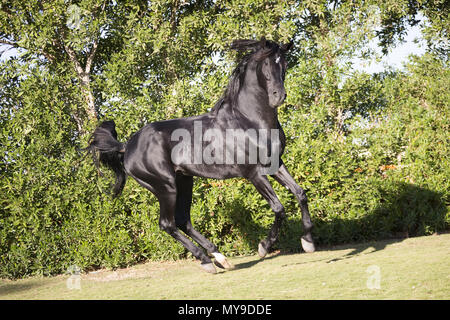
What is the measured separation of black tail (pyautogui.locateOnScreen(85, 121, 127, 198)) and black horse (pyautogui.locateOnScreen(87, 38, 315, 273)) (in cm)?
28

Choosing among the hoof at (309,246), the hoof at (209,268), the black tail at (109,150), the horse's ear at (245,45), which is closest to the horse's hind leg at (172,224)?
the hoof at (209,268)

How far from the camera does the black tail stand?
6.57 m

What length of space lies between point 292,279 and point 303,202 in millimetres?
927

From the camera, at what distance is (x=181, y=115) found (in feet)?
29.0

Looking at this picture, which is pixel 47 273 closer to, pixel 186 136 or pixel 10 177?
pixel 10 177

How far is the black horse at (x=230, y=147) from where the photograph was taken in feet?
17.7

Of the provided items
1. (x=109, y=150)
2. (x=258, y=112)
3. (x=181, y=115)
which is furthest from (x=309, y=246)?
(x=181, y=115)

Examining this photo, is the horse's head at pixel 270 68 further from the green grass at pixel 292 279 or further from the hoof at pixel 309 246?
the green grass at pixel 292 279

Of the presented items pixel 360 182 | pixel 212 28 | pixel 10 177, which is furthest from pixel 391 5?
pixel 10 177

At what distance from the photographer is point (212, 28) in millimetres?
10000

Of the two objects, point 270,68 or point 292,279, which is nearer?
point 292,279

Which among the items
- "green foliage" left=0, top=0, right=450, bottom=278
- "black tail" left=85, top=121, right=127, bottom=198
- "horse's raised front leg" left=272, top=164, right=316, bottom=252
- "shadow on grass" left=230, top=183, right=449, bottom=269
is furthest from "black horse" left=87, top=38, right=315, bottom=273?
"shadow on grass" left=230, top=183, right=449, bottom=269

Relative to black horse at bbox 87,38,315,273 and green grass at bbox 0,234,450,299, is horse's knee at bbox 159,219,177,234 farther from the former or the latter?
green grass at bbox 0,234,450,299

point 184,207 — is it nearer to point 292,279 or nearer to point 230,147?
point 230,147
